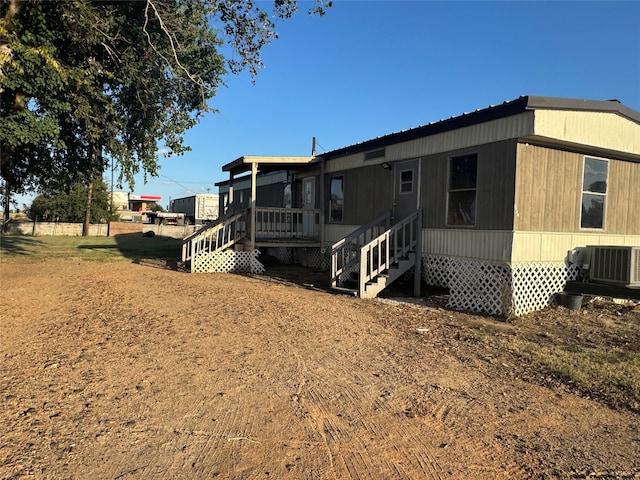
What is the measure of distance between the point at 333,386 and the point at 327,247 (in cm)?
946

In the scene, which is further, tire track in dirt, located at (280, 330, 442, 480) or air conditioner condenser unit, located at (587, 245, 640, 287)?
air conditioner condenser unit, located at (587, 245, 640, 287)

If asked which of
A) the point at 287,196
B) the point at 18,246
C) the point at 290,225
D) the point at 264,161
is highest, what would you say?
the point at 264,161

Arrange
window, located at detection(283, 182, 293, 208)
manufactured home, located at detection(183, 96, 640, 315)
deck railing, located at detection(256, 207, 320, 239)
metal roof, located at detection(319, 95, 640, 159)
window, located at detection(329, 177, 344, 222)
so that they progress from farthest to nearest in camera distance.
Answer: window, located at detection(283, 182, 293, 208), deck railing, located at detection(256, 207, 320, 239), window, located at detection(329, 177, 344, 222), manufactured home, located at detection(183, 96, 640, 315), metal roof, located at detection(319, 95, 640, 159)

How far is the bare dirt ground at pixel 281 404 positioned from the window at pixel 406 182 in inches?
169

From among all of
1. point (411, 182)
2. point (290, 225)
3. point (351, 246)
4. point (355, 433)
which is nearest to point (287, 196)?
point (290, 225)

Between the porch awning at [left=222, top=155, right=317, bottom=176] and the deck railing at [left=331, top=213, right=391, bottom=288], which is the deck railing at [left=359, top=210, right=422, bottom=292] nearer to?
the deck railing at [left=331, top=213, right=391, bottom=288]

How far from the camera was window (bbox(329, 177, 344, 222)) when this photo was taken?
1285 centimetres

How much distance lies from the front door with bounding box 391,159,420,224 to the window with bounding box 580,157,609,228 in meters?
3.23

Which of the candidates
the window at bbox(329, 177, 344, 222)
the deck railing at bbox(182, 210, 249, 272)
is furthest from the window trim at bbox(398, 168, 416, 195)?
the deck railing at bbox(182, 210, 249, 272)

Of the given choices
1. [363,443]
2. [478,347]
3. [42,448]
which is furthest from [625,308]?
[42,448]

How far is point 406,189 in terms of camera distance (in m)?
10.4

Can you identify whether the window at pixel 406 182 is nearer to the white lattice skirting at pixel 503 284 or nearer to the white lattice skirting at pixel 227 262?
the white lattice skirting at pixel 503 284

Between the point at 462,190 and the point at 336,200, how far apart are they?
16.0 feet

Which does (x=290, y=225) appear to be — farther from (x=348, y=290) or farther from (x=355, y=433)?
(x=355, y=433)
